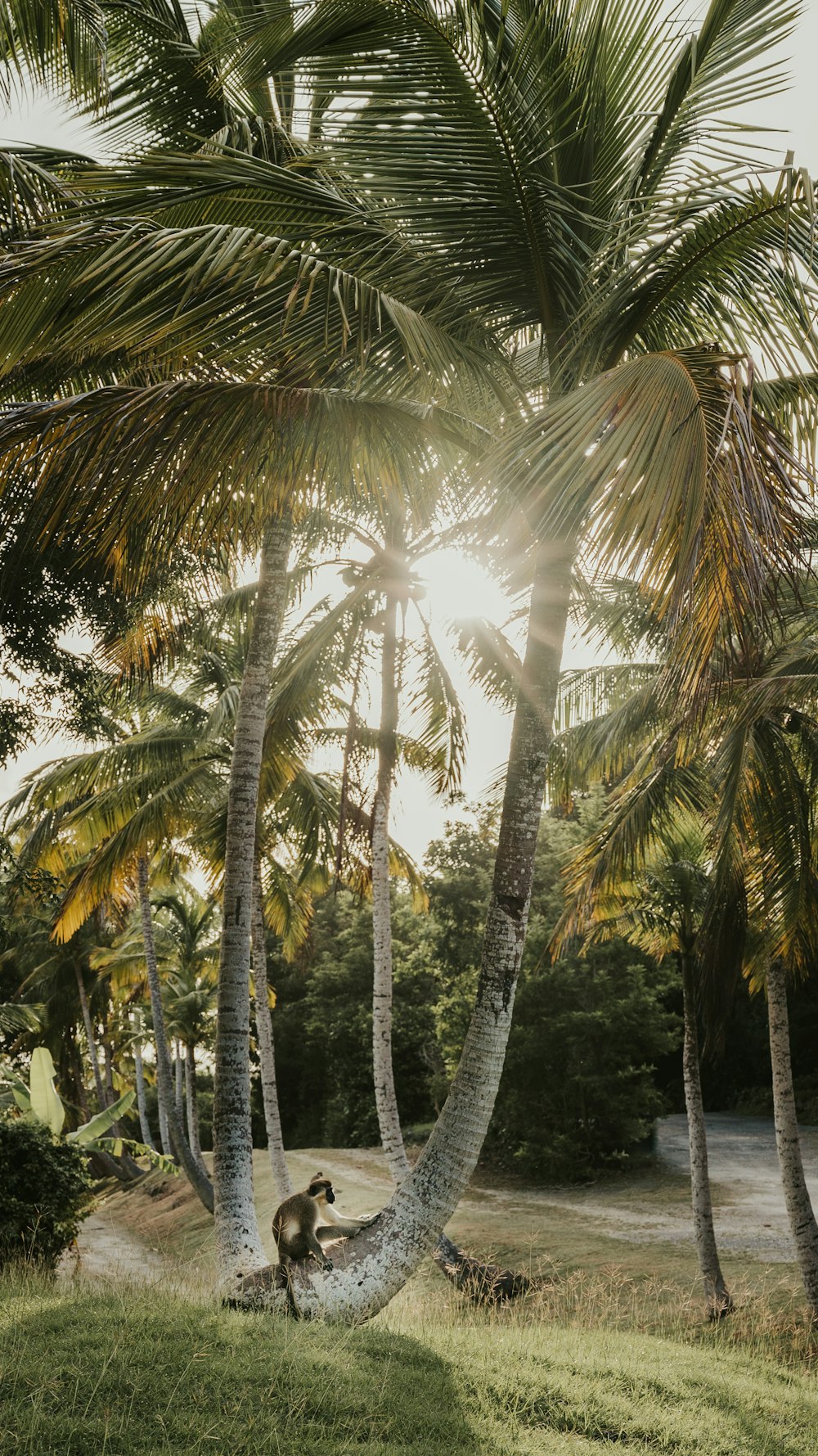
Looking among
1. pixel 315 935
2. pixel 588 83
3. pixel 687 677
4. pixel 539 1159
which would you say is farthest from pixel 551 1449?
pixel 315 935

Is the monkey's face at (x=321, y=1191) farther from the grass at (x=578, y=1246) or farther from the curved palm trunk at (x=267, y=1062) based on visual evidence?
the curved palm trunk at (x=267, y=1062)

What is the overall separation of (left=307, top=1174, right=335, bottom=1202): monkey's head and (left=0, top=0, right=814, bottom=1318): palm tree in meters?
0.44

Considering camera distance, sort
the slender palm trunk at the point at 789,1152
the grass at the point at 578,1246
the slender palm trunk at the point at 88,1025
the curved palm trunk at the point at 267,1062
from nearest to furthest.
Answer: the grass at the point at 578,1246, the slender palm trunk at the point at 789,1152, the curved palm trunk at the point at 267,1062, the slender palm trunk at the point at 88,1025

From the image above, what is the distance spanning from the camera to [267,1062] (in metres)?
14.8

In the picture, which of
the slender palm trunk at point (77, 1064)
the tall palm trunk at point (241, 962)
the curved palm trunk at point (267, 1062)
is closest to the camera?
the tall palm trunk at point (241, 962)

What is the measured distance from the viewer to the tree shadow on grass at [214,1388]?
3.77 metres

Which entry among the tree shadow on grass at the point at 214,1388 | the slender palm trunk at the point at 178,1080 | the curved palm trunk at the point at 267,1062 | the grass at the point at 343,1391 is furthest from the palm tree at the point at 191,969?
the tree shadow on grass at the point at 214,1388

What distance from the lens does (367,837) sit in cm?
1216

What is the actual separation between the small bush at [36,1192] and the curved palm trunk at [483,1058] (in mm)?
4793

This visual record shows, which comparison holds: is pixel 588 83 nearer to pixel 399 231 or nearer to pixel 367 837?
pixel 399 231

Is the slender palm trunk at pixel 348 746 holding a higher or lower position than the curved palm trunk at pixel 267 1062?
higher

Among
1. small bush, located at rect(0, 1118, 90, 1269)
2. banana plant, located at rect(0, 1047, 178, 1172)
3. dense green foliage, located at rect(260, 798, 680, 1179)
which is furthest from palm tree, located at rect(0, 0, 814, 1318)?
dense green foliage, located at rect(260, 798, 680, 1179)

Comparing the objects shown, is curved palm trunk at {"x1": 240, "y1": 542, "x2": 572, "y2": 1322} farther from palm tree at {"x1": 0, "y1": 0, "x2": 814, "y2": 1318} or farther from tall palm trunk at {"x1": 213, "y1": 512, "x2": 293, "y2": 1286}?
tall palm trunk at {"x1": 213, "y1": 512, "x2": 293, "y2": 1286}

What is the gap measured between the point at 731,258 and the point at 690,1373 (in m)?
6.39
